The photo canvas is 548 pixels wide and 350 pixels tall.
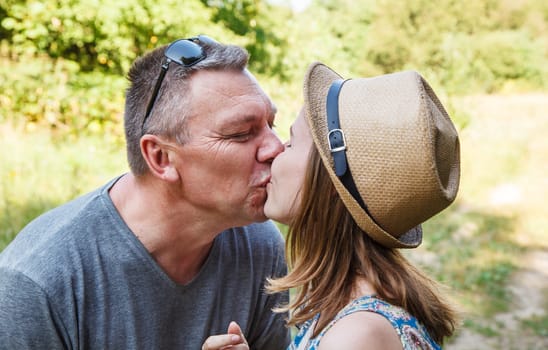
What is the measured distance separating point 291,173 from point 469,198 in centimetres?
741

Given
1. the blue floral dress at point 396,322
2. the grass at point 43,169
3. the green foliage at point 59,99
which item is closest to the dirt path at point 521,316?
the blue floral dress at point 396,322

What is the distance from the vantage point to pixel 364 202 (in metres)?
1.72

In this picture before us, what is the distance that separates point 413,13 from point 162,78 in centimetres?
2285

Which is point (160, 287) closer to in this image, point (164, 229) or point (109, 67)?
point (164, 229)

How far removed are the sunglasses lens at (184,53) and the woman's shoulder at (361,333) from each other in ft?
3.81

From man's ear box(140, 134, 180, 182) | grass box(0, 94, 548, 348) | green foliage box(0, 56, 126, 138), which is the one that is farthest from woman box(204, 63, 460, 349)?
green foliage box(0, 56, 126, 138)

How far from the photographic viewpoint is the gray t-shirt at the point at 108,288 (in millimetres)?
1904

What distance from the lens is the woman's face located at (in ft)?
6.05

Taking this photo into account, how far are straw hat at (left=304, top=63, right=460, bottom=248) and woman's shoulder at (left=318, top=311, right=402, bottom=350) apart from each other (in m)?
0.28

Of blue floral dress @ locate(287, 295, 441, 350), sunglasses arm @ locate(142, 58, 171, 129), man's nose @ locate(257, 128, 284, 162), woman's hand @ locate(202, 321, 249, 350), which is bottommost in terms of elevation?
woman's hand @ locate(202, 321, 249, 350)

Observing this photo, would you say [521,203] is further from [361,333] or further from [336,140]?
[361,333]

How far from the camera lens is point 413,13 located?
23312 mm

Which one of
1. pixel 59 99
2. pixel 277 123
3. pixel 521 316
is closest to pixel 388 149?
pixel 521 316

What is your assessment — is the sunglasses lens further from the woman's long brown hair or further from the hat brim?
the woman's long brown hair
